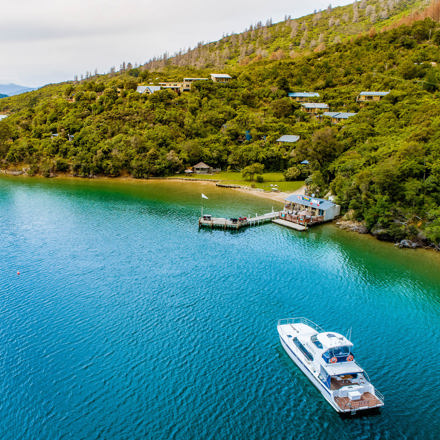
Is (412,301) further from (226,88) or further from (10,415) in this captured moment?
(226,88)

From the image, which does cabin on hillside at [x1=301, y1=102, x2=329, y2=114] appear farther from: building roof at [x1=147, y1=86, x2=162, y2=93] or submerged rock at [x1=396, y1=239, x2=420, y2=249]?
submerged rock at [x1=396, y1=239, x2=420, y2=249]

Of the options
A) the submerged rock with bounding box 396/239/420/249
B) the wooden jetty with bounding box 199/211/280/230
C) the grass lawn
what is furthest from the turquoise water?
the grass lawn

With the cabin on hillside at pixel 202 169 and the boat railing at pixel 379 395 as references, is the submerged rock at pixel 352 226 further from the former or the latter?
the cabin on hillside at pixel 202 169

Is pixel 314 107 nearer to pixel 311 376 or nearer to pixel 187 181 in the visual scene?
pixel 187 181

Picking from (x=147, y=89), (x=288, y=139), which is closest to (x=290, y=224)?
(x=288, y=139)

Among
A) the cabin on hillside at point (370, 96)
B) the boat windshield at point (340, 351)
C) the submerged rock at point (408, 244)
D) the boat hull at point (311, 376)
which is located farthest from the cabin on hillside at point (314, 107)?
the boat windshield at point (340, 351)

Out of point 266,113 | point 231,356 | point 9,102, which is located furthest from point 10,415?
point 9,102

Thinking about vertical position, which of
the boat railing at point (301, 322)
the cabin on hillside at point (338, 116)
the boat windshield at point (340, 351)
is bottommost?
the boat railing at point (301, 322)
